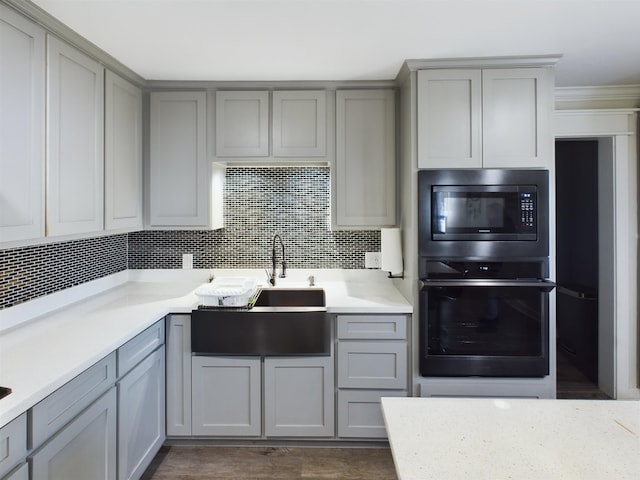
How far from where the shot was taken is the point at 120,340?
1.89 m

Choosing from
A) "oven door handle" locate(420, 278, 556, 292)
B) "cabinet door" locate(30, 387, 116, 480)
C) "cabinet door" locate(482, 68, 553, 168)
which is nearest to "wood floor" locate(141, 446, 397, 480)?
"cabinet door" locate(30, 387, 116, 480)

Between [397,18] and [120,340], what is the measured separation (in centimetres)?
191

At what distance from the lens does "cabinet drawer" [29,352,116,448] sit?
1377 millimetres

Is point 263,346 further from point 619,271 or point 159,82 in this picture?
point 619,271

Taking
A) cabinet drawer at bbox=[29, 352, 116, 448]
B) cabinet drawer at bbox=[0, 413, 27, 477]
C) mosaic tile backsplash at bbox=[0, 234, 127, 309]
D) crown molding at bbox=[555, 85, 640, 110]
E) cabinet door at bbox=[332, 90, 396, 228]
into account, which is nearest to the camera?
cabinet drawer at bbox=[0, 413, 27, 477]

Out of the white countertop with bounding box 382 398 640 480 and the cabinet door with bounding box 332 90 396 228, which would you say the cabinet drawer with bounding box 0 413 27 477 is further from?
the cabinet door with bounding box 332 90 396 228

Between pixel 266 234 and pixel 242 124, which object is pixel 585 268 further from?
pixel 242 124

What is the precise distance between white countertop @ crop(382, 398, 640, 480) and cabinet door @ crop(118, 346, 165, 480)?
4.44ft

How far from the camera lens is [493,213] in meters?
2.46

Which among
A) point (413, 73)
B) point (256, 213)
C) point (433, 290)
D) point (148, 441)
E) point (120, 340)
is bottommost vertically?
point (148, 441)

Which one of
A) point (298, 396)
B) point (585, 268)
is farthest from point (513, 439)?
point (585, 268)

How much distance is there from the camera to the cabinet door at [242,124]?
Answer: 9.26ft

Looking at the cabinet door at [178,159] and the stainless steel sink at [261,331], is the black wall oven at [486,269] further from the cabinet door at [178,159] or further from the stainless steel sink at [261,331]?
the cabinet door at [178,159]

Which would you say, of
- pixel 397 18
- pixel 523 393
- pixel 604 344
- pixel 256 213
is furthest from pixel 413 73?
pixel 604 344
